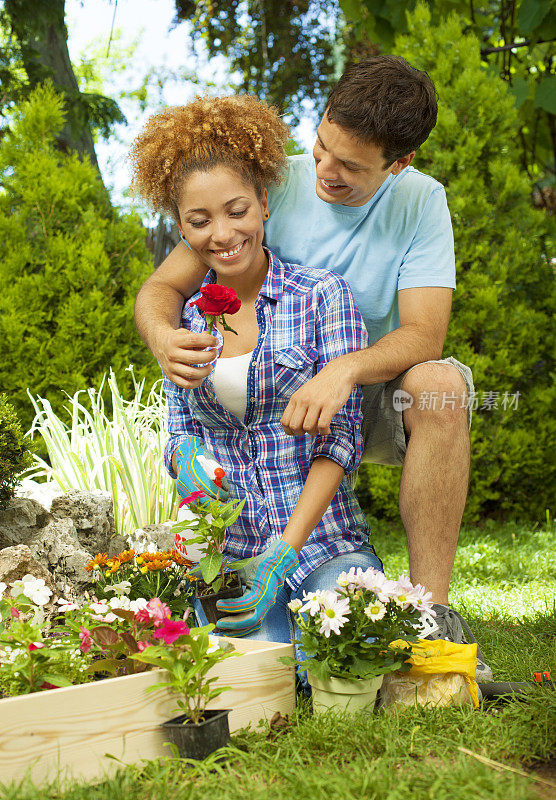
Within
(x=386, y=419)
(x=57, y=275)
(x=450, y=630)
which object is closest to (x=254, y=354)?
(x=386, y=419)

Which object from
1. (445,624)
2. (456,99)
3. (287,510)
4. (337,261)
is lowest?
(445,624)

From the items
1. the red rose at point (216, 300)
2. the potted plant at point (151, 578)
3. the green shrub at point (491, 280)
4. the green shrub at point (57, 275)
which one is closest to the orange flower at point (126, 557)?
the potted plant at point (151, 578)

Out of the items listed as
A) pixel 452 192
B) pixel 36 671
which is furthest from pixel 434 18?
pixel 36 671

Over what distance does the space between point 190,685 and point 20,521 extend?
47.0 inches

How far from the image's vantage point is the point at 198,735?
4.68 ft

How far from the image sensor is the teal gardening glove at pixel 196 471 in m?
1.96

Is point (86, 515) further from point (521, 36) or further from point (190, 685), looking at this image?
point (521, 36)

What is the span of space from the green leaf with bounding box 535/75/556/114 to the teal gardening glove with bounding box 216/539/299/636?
3.40 metres

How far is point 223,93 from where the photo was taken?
2.25 meters

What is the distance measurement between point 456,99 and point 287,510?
10.7 feet

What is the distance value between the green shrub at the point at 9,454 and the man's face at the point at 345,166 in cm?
125

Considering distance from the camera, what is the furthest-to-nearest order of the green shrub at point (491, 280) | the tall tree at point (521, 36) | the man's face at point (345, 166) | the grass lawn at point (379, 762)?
the green shrub at point (491, 280) → the tall tree at point (521, 36) → the man's face at point (345, 166) → the grass lawn at point (379, 762)

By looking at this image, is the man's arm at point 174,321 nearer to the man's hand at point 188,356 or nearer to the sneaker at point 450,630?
the man's hand at point 188,356

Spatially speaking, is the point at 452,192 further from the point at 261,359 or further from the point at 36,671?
the point at 36,671
